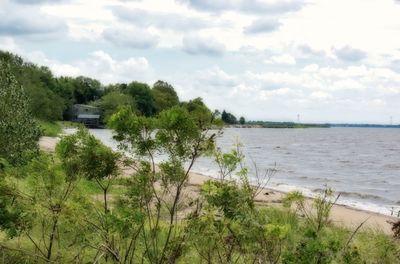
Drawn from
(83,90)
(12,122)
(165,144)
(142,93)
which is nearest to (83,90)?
(83,90)

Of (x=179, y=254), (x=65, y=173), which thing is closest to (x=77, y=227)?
(x=65, y=173)

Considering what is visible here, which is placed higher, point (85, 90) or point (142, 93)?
point (85, 90)

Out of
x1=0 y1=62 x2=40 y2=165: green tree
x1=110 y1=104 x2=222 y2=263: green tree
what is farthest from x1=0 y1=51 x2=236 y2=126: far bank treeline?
x1=110 y1=104 x2=222 y2=263: green tree

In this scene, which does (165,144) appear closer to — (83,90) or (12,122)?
(12,122)

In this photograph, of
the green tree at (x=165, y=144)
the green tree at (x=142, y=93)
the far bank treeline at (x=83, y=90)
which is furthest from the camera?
the green tree at (x=142, y=93)

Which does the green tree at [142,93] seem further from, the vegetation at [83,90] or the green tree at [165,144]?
the green tree at [165,144]

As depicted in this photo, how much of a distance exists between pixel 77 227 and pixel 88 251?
1.02 metres

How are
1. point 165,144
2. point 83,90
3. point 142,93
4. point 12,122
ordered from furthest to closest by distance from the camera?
point 83,90 < point 142,93 < point 12,122 < point 165,144

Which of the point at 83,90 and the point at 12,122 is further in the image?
the point at 83,90

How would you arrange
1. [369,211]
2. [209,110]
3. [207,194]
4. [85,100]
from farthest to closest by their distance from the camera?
[85,100], [369,211], [209,110], [207,194]

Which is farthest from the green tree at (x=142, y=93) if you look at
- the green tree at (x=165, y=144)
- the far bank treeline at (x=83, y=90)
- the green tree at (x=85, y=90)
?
the green tree at (x=165, y=144)

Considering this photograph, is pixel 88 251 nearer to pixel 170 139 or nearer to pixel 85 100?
pixel 170 139

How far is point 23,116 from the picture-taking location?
45.5 ft

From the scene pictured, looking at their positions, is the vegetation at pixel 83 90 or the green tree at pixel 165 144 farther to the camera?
the vegetation at pixel 83 90
